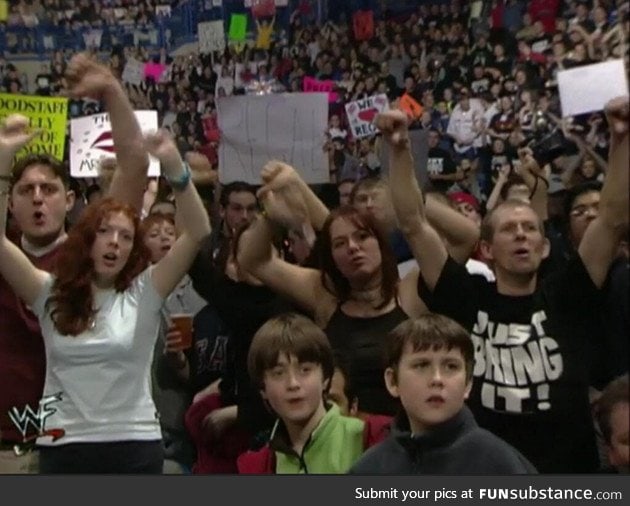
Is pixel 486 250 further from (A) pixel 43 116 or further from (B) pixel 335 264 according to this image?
(A) pixel 43 116

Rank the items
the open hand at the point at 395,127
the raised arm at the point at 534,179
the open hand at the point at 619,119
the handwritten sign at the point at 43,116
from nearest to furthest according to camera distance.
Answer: the open hand at the point at 619,119
the open hand at the point at 395,127
the raised arm at the point at 534,179
the handwritten sign at the point at 43,116

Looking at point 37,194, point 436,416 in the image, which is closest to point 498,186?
point 436,416

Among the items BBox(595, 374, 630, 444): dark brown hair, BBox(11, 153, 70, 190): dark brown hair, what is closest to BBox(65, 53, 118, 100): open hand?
BBox(11, 153, 70, 190): dark brown hair

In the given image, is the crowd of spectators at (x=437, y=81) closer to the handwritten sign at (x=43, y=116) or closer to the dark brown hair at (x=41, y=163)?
the handwritten sign at (x=43, y=116)

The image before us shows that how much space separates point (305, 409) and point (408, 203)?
0.27 m

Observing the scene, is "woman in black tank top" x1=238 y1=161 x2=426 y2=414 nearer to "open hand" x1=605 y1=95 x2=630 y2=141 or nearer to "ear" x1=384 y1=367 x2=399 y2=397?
"ear" x1=384 y1=367 x2=399 y2=397

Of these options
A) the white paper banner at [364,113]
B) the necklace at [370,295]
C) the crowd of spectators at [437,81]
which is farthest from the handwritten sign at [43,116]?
the necklace at [370,295]

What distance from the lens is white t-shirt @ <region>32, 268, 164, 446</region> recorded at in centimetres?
147

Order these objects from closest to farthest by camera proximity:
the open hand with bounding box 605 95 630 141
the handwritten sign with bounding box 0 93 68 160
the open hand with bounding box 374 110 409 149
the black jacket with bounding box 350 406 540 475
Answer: the open hand with bounding box 605 95 630 141 → the black jacket with bounding box 350 406 540 475 → the open hand with bounding box 374 110 409 149 → the handwritten sign with bounding box 0 93 68 160

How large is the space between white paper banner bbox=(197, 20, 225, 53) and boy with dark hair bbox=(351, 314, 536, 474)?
20.9 inches

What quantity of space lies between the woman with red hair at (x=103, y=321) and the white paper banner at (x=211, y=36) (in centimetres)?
25

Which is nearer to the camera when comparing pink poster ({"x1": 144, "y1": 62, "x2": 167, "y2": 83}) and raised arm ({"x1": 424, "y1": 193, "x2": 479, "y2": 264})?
raised arm ({"x1": 424, "y1": 193, "x2": 479, "y2": 264})

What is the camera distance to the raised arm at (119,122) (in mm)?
1530

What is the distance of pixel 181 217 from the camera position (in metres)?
1.48
